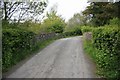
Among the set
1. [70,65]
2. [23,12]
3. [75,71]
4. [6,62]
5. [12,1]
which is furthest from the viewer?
[23,12]

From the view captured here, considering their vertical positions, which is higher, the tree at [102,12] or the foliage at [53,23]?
the tree at [102,12]

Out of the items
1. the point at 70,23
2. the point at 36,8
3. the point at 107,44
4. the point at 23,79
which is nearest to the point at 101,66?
the point at 107,44

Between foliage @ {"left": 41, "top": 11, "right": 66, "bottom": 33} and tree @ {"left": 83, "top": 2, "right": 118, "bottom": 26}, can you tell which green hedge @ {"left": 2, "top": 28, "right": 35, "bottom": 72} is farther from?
foliage @ {"left": 41, "top": 11, "right": 66, "bottom": 33}

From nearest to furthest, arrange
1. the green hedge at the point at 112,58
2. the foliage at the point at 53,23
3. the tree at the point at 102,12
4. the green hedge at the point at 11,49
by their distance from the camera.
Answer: the green hedge at the point at 112,58
the green hedge at the point at 11,49
the tree at the point at 102,12
the foliage at the point at 53,23

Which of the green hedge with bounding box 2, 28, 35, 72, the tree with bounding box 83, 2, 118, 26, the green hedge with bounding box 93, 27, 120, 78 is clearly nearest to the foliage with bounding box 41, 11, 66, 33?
the tree with bounding box 83, 2, 118, 26

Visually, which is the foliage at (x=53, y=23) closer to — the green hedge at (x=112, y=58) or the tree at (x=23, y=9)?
the tree at (x=23, y=9)

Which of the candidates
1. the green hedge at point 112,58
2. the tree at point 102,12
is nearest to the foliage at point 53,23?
the tree at point 102,12

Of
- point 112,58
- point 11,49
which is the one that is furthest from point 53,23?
point 112,58

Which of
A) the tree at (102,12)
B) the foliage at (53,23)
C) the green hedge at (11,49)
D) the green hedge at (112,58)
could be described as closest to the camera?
the green hedge at (112,58)

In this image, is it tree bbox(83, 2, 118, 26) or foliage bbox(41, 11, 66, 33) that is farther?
foliage bbox(41, 11, 66, 33)

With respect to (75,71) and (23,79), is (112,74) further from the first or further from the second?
(23,79)

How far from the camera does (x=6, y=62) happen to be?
37.8ft

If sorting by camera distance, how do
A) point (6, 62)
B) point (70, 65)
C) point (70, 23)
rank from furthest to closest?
point (70, 23), point (70, 65), point (6, 62)

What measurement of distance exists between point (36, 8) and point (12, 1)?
11.7ft
